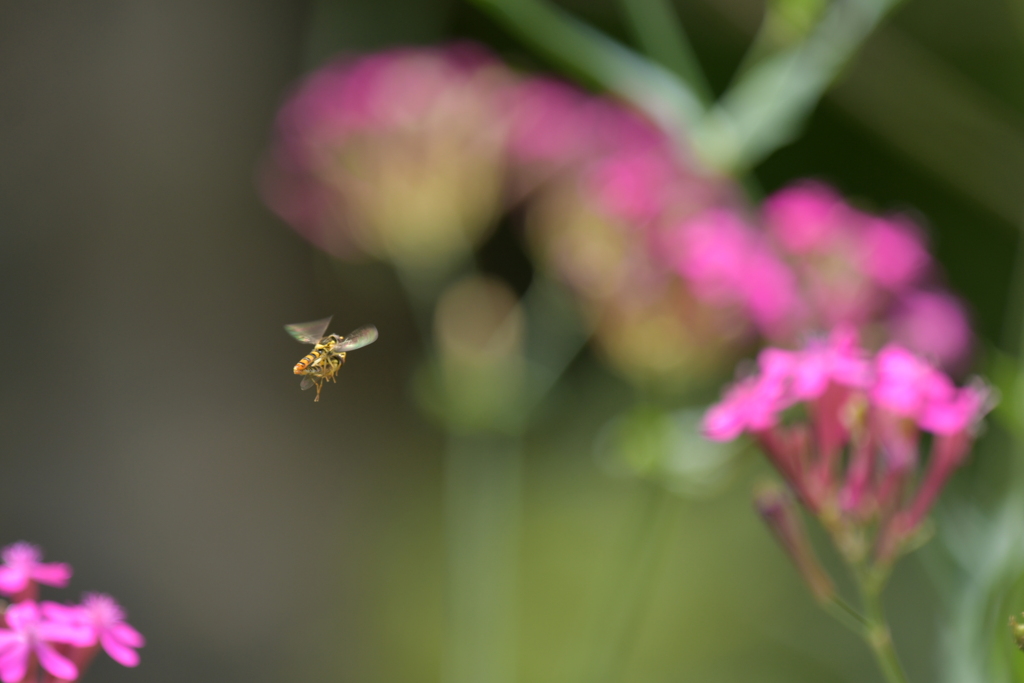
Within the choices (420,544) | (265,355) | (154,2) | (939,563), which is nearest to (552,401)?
(420,544)

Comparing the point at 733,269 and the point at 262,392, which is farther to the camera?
the point at 262,392

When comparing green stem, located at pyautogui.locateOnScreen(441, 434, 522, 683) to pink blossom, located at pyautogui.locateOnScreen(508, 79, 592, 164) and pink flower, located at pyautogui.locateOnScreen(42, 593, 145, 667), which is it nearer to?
pink blossom, located at pyautogui.locateOnScreen(508, 79, 592, 164)

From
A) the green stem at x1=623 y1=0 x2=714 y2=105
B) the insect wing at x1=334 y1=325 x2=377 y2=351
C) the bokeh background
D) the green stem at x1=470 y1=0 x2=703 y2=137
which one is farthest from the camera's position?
the bokeh background

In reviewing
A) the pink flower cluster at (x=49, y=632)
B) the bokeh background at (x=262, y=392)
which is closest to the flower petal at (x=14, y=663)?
the pink flower cluster at (x=49, y=632)

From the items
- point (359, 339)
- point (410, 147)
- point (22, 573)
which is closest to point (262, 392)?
point (410, 147)

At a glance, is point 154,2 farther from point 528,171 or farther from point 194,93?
point 528,171

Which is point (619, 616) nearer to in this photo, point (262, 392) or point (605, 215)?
point (605, 215)

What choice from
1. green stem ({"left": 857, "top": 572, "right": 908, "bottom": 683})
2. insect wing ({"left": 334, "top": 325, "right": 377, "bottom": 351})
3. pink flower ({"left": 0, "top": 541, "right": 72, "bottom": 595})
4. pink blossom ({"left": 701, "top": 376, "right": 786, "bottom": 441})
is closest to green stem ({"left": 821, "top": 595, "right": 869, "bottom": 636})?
green stem ({"left": 857, "top": 572, "right": 908, "bottom": 683})
